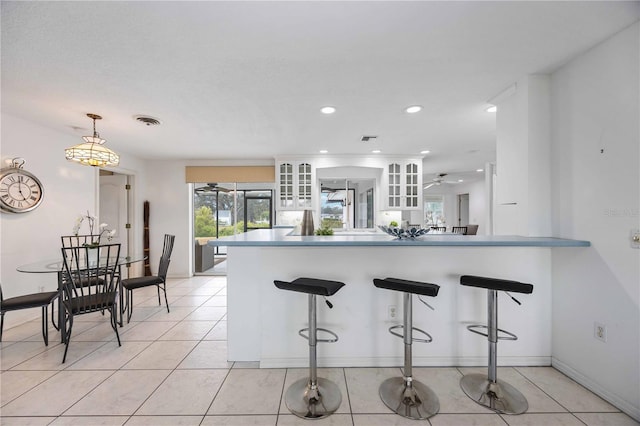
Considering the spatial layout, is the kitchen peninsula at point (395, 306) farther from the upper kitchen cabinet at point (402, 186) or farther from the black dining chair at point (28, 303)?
the upper kitchen cabinet at point (402, 186)

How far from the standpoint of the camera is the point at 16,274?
3.09 m

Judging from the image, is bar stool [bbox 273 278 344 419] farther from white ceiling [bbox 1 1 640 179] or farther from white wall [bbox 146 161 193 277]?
white wall [bbox 146 161 193 277]

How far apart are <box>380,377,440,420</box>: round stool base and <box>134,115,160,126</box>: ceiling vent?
3.63 meters

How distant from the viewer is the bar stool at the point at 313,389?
169 centimetres

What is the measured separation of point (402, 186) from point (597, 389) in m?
3.84

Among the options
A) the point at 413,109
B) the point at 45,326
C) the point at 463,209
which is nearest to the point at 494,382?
the point at 413,109

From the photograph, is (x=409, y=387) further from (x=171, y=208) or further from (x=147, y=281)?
(x=171, y=208)

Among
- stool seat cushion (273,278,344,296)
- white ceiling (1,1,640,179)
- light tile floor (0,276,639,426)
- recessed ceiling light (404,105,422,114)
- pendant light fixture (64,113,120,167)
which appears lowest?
light tile floor (0,276,639,426)

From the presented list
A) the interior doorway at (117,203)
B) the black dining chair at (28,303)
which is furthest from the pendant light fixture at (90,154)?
the interior doorway at (117,203)

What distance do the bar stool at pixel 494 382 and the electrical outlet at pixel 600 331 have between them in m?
0.57

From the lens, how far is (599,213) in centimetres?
183

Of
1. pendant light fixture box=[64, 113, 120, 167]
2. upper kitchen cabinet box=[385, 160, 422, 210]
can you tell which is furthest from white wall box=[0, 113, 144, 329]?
upper kitchen cabinet box=[385, 160, 422, 210]

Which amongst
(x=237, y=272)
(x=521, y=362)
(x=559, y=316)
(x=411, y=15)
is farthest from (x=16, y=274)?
(x=559, y=316)

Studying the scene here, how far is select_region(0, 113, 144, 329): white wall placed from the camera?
9.97 feet
